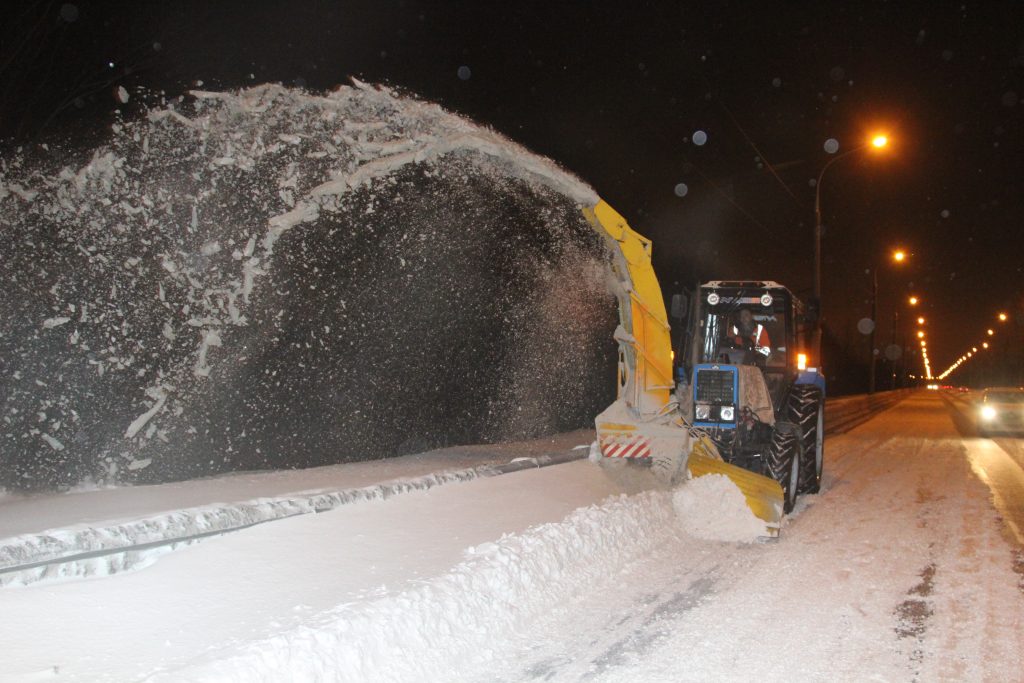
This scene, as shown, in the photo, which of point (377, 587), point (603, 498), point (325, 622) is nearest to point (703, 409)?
point (603, 498)

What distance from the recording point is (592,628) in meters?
5.04

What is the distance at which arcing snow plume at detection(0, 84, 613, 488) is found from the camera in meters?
7.23

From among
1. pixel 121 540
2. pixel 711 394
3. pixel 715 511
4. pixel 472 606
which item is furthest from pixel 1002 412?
pixel 121 540

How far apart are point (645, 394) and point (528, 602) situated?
12.1ft

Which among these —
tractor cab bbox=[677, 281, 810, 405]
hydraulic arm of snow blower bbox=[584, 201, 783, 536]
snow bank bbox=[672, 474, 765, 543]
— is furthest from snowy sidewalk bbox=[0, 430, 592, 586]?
tractor cab bbox=[677, 281, 810, 405]

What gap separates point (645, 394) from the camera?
857 cm

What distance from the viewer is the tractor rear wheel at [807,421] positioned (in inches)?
389

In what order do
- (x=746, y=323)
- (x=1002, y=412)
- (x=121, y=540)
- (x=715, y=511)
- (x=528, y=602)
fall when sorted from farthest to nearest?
1. (x=1002, y=412)
2. (x=746, y=323)
3. (x=715, y=511)
4. (x=528, y=602)
5. (x=121, y=540)

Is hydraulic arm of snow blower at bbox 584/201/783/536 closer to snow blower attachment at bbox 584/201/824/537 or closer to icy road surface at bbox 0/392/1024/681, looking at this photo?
snow blower attachment at bbox 584/201/824/537

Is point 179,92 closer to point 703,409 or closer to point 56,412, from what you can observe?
point 56,412

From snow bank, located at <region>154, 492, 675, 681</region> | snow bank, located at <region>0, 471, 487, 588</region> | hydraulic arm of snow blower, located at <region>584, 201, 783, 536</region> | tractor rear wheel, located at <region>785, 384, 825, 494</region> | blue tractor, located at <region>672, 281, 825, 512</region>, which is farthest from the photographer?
tractor rear wheel, located at <region>785, 384, 825, 494</region>

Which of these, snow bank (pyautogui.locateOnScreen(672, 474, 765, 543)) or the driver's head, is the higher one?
the driver's head

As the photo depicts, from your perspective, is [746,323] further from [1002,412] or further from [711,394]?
[1002,412]

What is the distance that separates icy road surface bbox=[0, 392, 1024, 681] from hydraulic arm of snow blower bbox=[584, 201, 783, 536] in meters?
0.56
